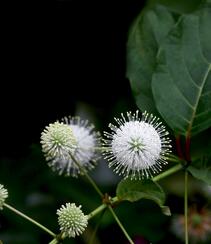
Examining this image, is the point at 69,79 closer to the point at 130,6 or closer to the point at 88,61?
the point at 88,61

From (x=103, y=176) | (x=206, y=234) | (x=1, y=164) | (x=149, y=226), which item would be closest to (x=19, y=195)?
(x=1, y=164)

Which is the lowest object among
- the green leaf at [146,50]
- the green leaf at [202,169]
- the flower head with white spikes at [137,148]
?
the green leaf at [202,169]

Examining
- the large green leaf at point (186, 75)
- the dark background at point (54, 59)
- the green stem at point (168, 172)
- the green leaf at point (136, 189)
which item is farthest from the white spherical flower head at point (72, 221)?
the dark background at point (54, 59)

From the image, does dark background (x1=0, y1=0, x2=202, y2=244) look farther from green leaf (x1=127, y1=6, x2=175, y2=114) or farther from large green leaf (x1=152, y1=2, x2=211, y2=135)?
large green leaf (x1=152, y1=2, x2=211, y2=135)

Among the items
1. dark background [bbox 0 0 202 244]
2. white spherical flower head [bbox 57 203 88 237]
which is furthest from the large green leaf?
dark background [bbox 0 0 202 244]

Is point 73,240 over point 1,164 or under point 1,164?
under

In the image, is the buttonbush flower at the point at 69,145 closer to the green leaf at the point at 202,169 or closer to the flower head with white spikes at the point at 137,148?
the flower head with white spikes at the point at 137,148
